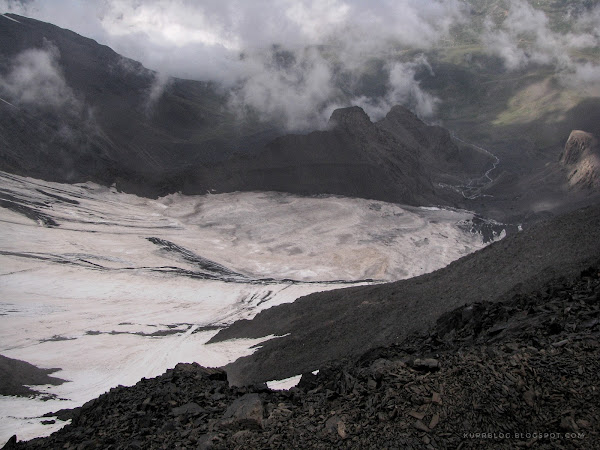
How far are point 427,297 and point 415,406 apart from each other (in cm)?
1148

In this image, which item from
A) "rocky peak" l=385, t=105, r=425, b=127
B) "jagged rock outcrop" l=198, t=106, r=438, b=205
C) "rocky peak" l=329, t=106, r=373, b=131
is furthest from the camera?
"rocky peak" l=385, t=105, r=425, b=127

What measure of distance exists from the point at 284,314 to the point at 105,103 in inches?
1761

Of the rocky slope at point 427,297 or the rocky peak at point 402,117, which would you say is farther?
the rocky peak at point 402,117

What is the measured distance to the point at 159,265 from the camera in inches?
1543

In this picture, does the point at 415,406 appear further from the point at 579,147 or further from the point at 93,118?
the point at 579,147

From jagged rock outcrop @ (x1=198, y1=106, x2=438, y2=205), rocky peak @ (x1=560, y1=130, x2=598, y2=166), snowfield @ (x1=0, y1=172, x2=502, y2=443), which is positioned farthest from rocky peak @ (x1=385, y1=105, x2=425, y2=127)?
snowfield @ (x1=0, y1=172, x2=502, y2=443)

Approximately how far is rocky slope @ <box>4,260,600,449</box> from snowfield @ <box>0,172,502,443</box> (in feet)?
20.6

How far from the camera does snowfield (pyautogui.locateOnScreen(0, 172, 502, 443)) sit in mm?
24000

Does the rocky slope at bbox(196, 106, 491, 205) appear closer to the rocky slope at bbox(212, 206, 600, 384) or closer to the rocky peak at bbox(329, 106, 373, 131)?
the rocky peak at bbox(329, 106, 373, 131)

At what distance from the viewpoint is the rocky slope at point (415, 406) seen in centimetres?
769

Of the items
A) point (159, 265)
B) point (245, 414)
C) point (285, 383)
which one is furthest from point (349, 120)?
point (245, 414)

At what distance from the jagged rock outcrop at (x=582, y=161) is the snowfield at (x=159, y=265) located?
16738mm

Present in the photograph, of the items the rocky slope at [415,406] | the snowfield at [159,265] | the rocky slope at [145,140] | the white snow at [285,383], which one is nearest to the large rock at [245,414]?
the rocky slope at [415,406]

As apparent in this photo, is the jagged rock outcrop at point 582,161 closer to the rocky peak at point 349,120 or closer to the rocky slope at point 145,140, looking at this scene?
the rocky slope at point 145,140
